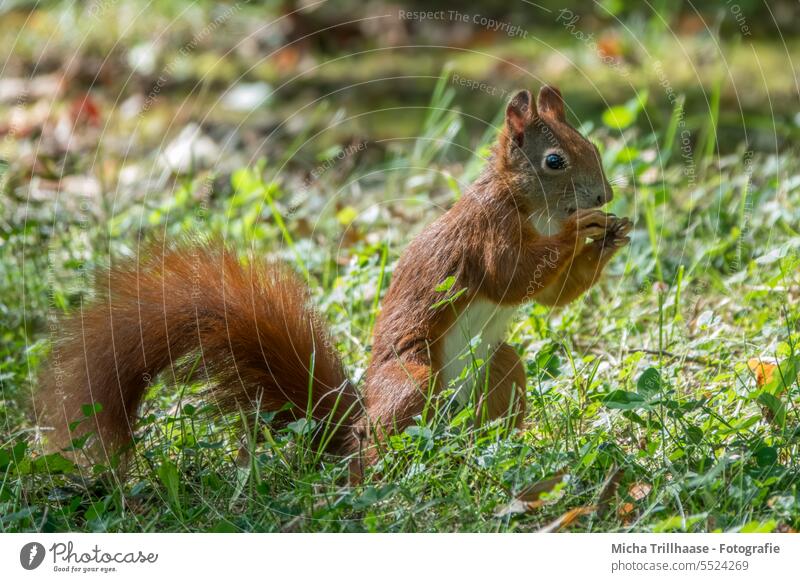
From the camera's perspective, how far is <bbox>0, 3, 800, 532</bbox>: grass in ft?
5.87

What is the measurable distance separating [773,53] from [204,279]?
10.5 feet

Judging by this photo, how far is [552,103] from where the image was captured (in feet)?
7.81

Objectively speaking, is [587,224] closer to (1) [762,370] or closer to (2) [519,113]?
(2) [519,113]

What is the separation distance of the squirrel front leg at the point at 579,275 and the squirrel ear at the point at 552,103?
297 mm

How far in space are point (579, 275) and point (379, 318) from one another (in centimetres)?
45

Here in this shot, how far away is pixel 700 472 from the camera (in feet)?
5.77

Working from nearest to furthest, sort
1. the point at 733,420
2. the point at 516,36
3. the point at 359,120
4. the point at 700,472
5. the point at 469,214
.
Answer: the point at 700,472 < the point at 733,420 < the point at 469,214 < the point at 359,120 < the point at 516,36

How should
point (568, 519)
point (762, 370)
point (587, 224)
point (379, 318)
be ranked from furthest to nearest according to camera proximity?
point (379, 318) → point (587, 224) → point (762, 370) → point (568, 519)

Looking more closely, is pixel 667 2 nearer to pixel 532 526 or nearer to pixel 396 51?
pixel 396 51

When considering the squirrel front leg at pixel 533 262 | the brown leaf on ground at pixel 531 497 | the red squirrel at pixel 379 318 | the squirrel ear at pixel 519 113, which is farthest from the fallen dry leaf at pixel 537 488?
the squirrel ear at pixel 519 113

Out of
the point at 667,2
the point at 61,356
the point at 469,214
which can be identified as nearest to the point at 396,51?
the point at 667,2

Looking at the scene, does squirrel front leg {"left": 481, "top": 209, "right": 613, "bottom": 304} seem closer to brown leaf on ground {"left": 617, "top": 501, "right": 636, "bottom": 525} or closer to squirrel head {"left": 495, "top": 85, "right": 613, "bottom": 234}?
squirrel head {"left": 495, "top": 85, "right": 613, "bottom": 234}

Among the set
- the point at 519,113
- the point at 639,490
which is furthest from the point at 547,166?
the point at 639,490

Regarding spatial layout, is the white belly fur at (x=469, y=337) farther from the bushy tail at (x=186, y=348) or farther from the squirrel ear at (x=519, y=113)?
the squirrel ear at (x=519, y=113)
